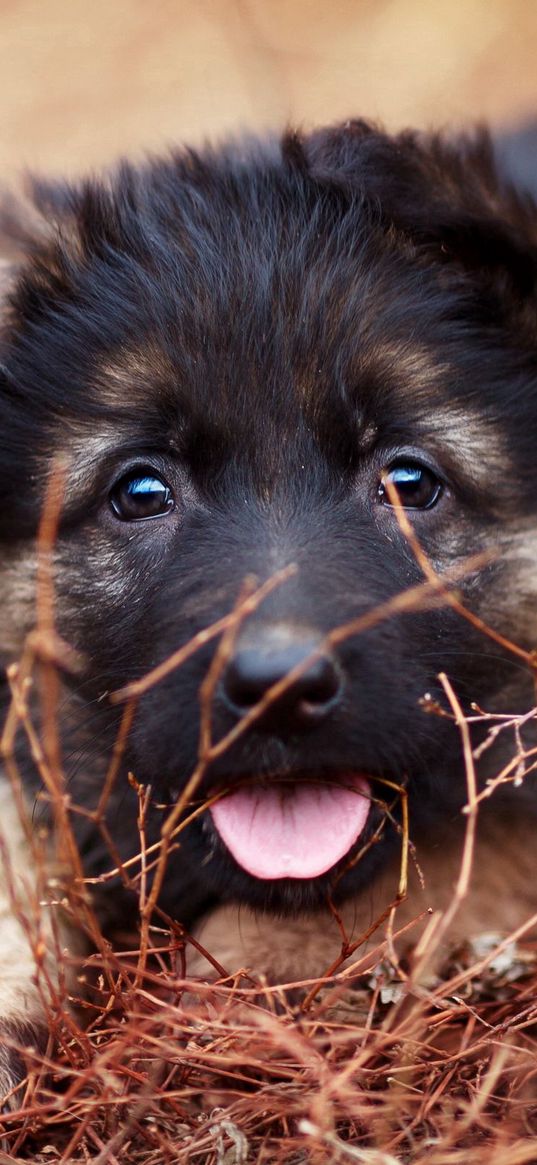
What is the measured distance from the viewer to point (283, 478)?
266 cm

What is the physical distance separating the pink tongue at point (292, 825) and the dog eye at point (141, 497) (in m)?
0.66

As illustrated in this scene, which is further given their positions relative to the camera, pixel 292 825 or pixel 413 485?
pixel 413 485

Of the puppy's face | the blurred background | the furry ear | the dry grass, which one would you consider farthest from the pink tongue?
the blurred background

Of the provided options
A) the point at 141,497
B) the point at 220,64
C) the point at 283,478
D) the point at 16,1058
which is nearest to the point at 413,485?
the point at 283,478

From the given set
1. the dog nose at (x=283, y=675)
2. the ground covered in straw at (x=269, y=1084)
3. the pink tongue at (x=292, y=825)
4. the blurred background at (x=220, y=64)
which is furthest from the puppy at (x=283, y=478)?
the blurred background at (x=220, y=64)

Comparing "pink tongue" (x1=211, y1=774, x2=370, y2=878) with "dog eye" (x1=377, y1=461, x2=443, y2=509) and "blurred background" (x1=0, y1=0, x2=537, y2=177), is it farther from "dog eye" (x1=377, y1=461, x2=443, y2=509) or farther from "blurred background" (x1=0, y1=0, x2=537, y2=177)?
"blurred background" (x1=0, y1=0, x2=537, y2=177)

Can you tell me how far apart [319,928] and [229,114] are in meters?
5.08

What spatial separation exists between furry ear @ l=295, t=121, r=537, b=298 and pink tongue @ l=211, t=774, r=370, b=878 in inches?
47.8

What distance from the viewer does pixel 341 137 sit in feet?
9.95

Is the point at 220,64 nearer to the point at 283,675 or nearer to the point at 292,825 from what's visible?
the point at 292,825

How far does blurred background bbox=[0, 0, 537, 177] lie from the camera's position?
20.3 ft

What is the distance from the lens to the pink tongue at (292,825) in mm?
2445

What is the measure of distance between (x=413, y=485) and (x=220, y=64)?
5165 millimetres

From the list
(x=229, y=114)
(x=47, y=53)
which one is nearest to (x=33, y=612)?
(x=229, y=114)
